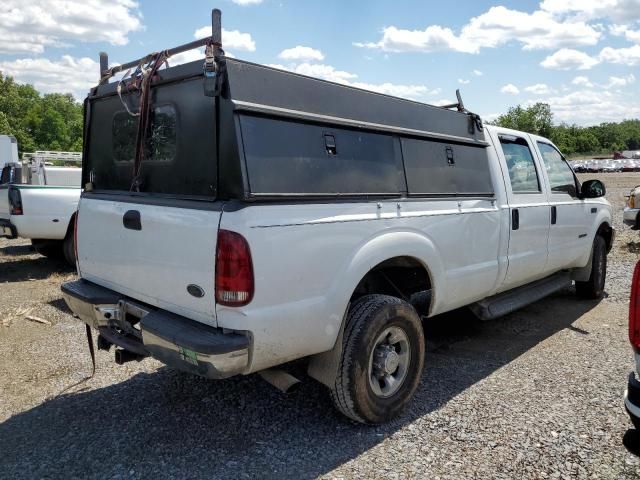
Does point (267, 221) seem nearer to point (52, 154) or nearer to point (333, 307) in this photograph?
point (333, 307)

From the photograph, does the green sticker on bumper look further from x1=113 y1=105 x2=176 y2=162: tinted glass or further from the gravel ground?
x1=113 y1=105 x2=176 y2=162: tinted glass

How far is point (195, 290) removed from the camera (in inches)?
114

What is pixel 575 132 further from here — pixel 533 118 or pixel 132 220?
pixel 132 220

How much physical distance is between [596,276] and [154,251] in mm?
5493

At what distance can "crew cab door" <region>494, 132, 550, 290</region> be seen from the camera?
4.79 metres

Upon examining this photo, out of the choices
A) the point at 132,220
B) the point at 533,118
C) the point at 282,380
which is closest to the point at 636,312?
the point at 282,380

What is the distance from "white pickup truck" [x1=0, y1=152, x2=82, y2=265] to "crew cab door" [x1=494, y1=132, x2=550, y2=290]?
263 inches

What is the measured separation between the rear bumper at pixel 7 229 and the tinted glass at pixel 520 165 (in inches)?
291

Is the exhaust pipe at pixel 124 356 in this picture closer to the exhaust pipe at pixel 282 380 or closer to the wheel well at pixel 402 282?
the exhaust pipe at pixel 282 380

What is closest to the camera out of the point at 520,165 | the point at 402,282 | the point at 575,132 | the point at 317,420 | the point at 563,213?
the point at 317,420

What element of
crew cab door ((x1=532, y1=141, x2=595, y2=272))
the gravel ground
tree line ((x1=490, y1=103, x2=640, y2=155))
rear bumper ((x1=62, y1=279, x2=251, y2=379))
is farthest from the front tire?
tree line ((x1=490, y1=103, x2=640, y2=155))

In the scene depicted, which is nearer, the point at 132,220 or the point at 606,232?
the point at 132,220

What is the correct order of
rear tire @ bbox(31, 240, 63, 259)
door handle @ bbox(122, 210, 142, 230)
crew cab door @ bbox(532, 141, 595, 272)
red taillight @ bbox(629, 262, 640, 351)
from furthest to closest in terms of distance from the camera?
1. rear tire @ bbox(31, 240, 63, 259)
2. crew cab door @ bbox(532, 141, 595, 272)
3. door handle @ bbox(122, 210, 142, 230)
4. red taillight @ bbox(629, 262, 640, 351)

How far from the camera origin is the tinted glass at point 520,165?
4953 millimetres
